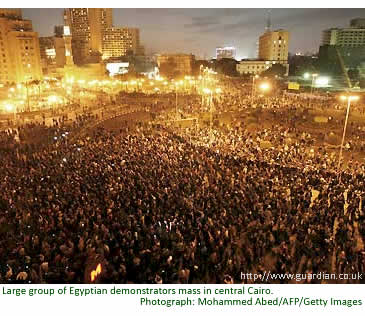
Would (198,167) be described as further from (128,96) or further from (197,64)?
(197,64)

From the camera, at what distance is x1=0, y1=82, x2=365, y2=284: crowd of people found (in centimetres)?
702

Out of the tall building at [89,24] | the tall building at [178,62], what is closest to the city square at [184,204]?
the tall building at [178,62]

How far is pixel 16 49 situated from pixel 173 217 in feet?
205

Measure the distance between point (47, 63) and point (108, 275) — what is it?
94.4 meters

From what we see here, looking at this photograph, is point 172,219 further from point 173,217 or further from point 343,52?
point 343,52

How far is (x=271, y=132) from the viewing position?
68.5 ft

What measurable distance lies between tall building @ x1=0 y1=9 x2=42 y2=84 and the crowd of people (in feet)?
171

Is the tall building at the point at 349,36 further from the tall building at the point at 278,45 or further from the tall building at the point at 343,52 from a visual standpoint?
the tall building at the point at 278,45

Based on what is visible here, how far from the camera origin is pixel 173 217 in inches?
352

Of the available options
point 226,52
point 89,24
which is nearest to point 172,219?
point 89,24

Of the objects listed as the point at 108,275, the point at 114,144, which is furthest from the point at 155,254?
the point at 114,144

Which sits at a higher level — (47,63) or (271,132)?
(47,63)

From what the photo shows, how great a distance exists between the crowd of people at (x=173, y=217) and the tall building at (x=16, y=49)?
52.1 m

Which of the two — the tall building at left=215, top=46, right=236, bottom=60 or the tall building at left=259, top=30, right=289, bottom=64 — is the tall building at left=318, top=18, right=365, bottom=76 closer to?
the tall building at left=259, top=30, right=289, bottom=64
